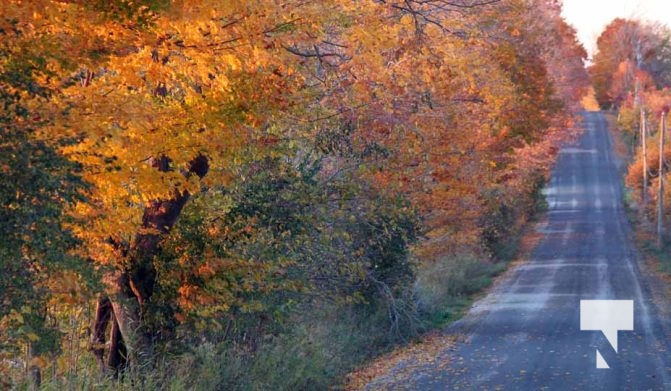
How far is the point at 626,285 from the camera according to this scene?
28.9 meters

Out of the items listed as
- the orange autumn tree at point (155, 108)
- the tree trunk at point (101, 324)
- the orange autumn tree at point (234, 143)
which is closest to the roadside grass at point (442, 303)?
the orange autumn tree at point (234, 143)

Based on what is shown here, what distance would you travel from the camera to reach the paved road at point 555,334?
13.5 m

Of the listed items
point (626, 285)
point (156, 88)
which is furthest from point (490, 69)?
point (156, 88)

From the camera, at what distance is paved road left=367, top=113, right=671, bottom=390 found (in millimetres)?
13516

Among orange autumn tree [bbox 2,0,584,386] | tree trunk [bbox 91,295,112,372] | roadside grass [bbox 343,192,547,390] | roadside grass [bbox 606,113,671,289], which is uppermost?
orange autumn tree [bbox 2,0,584,386]

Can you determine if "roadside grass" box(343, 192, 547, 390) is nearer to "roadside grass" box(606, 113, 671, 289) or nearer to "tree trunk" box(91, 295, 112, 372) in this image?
"tree trunk" box(91, 295, 112, 372)

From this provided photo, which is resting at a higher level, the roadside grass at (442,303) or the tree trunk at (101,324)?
the tree trunk at (101,324)

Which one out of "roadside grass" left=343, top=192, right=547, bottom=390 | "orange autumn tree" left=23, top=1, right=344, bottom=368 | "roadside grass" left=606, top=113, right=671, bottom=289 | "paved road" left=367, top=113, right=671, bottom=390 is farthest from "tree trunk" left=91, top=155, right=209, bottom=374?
"roadside grass" left=606, top=113, right=671, bottom=289

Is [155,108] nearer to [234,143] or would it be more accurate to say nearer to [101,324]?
[234,143]

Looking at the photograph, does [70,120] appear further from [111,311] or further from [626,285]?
[626,285]

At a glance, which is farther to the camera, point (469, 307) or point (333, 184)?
point (469, 307)

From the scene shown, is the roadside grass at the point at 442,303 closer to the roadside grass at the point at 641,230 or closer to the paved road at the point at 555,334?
the paved road at the point at 555,334

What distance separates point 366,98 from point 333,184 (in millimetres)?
2166

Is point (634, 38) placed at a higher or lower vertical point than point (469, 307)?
higher
